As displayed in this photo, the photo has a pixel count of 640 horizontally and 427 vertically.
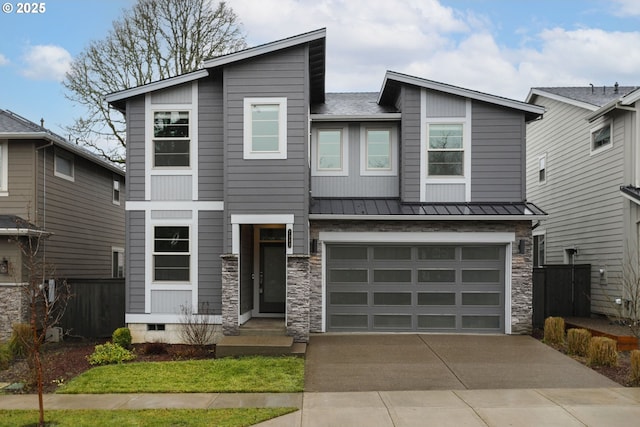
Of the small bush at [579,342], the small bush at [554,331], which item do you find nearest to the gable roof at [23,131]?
the small bush at [554,331]

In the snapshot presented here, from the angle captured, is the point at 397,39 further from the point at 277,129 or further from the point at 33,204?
the point at 33,204

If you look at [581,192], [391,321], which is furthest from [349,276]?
[581,192]

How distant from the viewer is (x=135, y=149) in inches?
539

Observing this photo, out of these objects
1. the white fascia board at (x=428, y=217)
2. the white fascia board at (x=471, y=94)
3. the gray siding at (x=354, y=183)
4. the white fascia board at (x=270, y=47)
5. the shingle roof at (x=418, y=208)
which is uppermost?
the white fascia board at (x=270, y=47)

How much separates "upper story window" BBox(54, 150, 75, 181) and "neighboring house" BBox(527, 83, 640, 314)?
533 inches

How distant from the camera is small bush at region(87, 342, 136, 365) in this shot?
37.5ft

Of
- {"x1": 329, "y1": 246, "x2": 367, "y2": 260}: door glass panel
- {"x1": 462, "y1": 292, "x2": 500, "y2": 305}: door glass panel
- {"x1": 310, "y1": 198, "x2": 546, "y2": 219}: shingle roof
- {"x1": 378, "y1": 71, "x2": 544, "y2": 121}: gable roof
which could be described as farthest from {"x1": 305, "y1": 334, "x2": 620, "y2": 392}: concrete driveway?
{"x1": 378, "y1": 71, "x2": 544, "y2": 121}: gable roof

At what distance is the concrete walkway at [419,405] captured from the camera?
761cm

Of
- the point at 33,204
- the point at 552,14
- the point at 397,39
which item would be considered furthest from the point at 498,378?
the point at 397,39

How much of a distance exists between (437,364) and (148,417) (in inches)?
215

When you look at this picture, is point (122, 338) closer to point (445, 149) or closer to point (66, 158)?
point (66, 158)

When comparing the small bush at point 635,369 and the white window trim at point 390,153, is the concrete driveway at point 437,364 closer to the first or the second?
the small bush at point 635,369

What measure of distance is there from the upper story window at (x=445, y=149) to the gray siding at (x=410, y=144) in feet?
1.07

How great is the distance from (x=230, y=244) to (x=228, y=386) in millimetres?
4097
